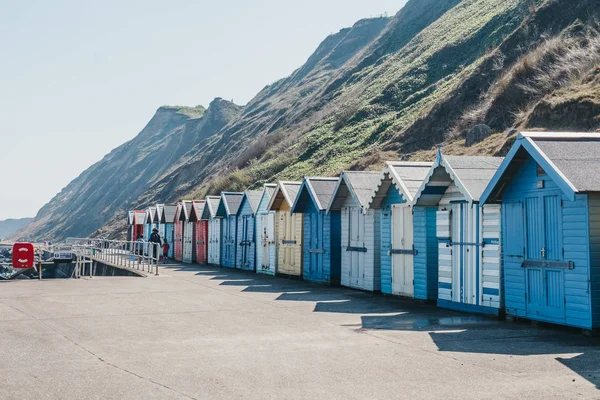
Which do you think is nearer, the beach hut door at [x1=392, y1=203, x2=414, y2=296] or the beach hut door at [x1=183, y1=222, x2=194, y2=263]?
the beach hut door at [x1=392, y1=203, x2=414, y2=296]

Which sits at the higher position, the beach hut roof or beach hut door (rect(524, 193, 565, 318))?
the beach hut roof

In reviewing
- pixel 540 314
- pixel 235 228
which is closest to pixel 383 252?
pixel 540 314

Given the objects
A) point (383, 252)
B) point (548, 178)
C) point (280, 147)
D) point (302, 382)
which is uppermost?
point (280, 147)

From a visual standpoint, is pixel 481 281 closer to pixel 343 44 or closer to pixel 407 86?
pixel 407 86

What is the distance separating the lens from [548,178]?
42.8 feet

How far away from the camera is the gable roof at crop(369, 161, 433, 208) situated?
59.0ft

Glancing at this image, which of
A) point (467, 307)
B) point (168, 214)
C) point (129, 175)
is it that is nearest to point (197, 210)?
point (168, 214)

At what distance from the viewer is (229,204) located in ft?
108

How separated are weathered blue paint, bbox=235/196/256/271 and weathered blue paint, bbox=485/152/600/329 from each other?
55.3 ft

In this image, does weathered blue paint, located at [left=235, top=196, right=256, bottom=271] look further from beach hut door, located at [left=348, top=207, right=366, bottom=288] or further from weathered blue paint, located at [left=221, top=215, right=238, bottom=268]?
beach hut door, located at [left=348, top=207, right=366, bottom=288]

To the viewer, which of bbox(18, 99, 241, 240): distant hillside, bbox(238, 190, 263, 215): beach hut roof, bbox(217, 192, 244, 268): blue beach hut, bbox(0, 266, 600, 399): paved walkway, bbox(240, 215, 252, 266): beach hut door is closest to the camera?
bbox(0, 266, 600, 399): paved walkway

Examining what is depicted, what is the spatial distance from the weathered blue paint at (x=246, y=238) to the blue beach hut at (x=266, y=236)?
600mm

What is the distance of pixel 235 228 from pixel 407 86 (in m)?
32.9

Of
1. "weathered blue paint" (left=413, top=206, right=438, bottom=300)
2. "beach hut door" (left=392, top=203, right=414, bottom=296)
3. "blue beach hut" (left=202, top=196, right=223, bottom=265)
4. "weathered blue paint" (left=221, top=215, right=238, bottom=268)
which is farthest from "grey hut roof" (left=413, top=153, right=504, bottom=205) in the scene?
"blue beach hut" (left=202, top=196, right=223, bottom=265)
